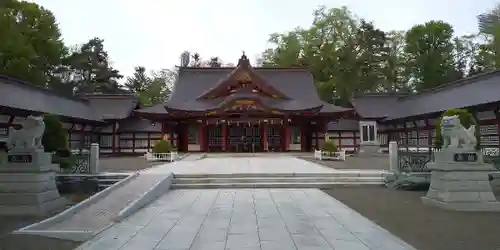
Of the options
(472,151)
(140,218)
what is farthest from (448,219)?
(140,218)

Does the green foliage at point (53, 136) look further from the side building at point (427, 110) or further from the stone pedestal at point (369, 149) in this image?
the stone pedestal at point (369, 149)

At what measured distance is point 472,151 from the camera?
9.89m

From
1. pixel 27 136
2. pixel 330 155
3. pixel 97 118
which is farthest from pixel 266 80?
pixel 27 136

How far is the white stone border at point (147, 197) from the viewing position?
8.46 m

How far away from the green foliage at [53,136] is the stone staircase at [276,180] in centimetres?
444

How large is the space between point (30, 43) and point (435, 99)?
37.5 metres

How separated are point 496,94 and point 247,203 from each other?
61.8 feet

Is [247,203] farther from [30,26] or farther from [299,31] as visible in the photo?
[299,31]

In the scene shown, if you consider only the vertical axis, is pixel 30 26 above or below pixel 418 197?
above

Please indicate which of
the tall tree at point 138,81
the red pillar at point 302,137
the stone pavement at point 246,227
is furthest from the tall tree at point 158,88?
the stone pavement at point 246,227

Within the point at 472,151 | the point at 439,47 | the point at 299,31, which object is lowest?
the point at 472,151

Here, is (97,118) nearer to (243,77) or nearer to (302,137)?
(243,77)

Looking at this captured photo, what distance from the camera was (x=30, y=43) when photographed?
128 feet

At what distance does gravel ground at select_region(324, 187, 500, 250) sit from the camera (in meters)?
6.38
